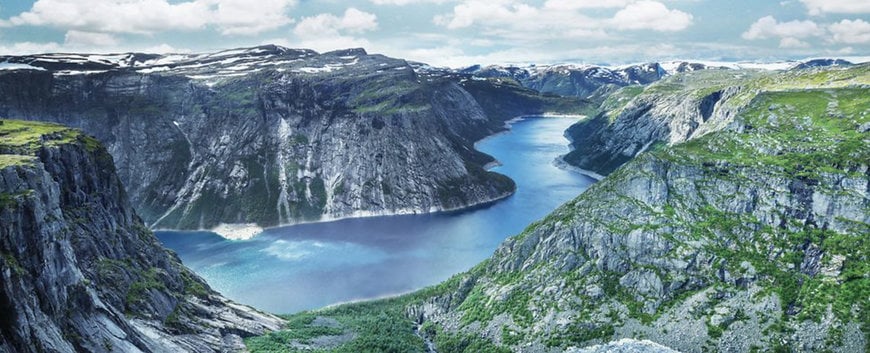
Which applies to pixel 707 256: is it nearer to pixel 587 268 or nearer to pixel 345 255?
pixel 587 268

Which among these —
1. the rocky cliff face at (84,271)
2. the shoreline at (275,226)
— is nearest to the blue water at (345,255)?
the shoreline at (275,226)

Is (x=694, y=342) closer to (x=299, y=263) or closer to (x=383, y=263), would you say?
(x=383, y=263)

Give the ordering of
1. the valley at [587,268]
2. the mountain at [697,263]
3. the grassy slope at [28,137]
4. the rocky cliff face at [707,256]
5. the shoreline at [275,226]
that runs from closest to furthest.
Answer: the valley at [587,268], the grassy slope at [28,137], the rocky cliff face at [707,256], the mountain at [697,263], the shoreline at [275,226]

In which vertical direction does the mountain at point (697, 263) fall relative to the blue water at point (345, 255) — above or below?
above

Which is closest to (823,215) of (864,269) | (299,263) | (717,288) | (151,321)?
(864,269)

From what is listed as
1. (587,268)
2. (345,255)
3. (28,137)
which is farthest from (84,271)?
(345,255)

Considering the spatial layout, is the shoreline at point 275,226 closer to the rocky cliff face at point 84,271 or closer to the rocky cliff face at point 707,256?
the rocky cliff face at point 84,271
